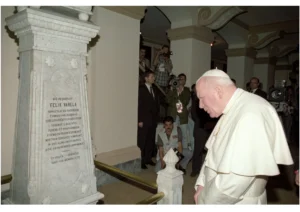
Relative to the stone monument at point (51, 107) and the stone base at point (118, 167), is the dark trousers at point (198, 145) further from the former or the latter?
the stone monument at point (51, 107)

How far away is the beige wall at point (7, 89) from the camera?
11.8 ft

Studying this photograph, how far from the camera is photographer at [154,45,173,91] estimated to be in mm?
6855

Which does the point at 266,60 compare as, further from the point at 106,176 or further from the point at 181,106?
the point at 106,176

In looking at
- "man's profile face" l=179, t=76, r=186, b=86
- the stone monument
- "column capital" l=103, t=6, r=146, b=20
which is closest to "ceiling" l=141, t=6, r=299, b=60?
"column capital" l=103, t=6, r=146, b=20

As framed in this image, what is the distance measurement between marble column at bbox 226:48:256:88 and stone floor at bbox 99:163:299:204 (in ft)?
16.9

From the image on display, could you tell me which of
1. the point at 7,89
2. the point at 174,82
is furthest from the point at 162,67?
the point at 7,89

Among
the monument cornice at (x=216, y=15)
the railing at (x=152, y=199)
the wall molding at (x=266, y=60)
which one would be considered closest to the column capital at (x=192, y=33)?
the monument cornice at (x=216, y=15)

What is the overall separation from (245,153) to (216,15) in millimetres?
5537

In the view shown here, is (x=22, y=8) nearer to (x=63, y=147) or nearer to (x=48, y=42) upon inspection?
(x=48, y=42)

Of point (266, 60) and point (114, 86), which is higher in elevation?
point (266, 60)

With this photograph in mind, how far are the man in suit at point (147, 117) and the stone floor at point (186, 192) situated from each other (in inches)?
27.8

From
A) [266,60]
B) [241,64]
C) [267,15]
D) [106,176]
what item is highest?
[267,15]

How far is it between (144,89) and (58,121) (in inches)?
119

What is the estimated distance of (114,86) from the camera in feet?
16.3
